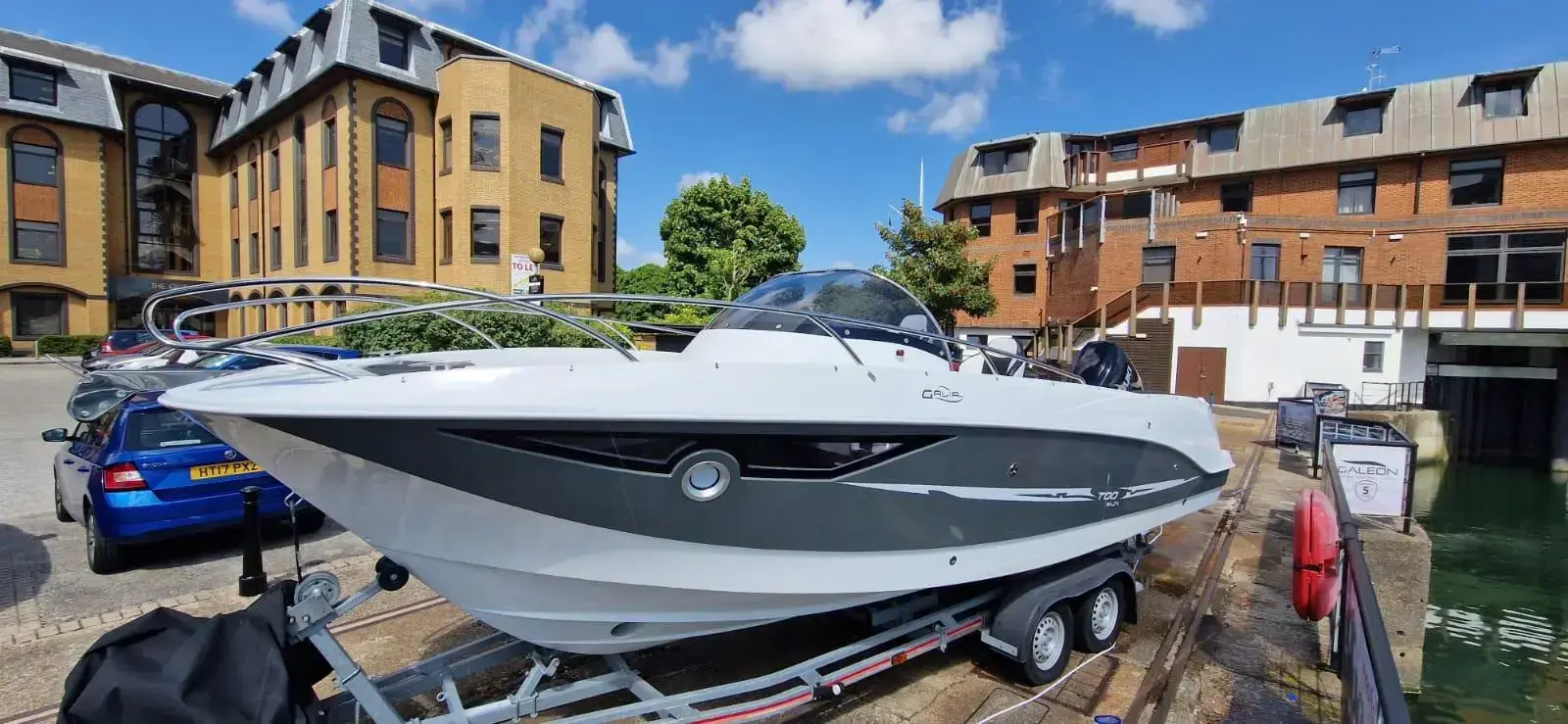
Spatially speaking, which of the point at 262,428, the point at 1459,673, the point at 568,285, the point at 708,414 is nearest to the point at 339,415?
the point at 262,428

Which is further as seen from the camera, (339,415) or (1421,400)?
(1421,400)

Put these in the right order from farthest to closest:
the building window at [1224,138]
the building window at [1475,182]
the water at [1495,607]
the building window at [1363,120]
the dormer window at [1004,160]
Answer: the dormer window at [1004,160] → the building window at [1224,138] → the building window at [1363,120] → the building window at [1475,182] → the water at [1495,607]

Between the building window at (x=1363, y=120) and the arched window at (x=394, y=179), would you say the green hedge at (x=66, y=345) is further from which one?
the building window at (x=1363, y=120)

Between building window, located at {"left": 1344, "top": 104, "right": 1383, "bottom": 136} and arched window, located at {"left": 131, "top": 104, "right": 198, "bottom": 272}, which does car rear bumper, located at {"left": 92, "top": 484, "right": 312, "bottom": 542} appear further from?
building window, located at {"left": 1344, "top": 104, "right": 1383, "bottom": 136}

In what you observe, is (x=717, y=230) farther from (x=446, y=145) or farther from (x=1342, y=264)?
(x=1342, y=264)

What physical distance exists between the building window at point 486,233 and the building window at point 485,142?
3.98 ft

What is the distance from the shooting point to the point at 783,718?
3.36m

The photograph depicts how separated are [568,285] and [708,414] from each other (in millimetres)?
18358

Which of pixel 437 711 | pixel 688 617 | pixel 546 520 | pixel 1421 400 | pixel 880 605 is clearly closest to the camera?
pixel 546 520

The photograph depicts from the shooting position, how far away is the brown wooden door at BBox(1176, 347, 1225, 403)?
20234 mm

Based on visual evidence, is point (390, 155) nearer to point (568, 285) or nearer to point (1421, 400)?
point (568, 285)

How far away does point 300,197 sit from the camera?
20.8 metres

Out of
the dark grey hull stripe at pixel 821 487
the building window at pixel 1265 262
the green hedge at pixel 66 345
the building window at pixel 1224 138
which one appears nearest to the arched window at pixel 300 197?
the green hedge at pixel 66 345

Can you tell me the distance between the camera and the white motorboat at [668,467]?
A: 7.62 ft
